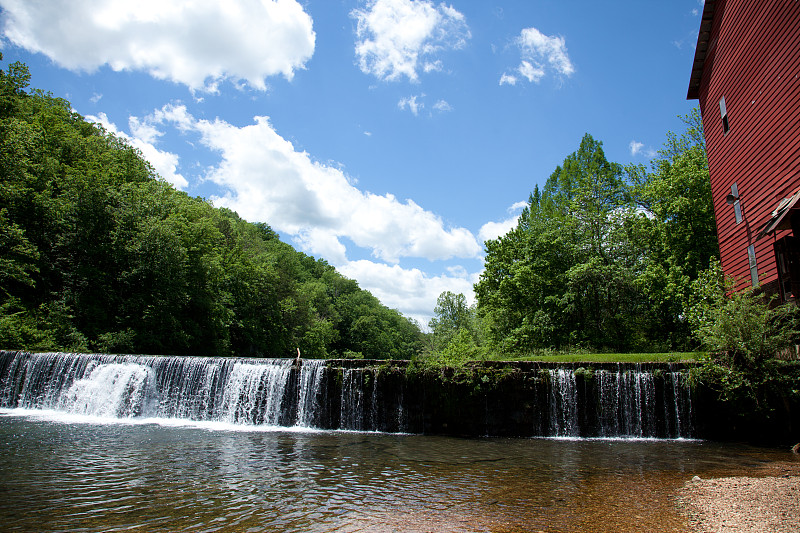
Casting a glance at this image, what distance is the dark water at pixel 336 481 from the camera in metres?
5.14

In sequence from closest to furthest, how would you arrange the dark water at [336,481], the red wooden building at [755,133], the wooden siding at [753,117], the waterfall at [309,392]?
the dark water at [336,481], the red wooden building at [755,133], the wooden siding at [753,117], the waterfall at [309,392]

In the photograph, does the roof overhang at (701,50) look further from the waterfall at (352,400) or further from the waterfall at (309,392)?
the waterfall at (309,392)

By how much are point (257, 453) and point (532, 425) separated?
8088 millimetres

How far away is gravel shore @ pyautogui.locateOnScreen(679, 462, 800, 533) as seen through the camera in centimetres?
483

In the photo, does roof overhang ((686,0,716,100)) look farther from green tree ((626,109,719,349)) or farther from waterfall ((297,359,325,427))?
waterfall ((297,359,325,427))

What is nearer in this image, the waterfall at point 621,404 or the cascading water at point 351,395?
the waterfall at point 621,404

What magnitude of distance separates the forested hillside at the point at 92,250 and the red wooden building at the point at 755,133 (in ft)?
89.2

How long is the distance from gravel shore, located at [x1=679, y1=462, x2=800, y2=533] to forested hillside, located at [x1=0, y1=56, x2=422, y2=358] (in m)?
24.9

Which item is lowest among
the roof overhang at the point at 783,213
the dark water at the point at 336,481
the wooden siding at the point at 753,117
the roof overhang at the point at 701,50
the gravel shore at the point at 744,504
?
the dark water at the point at 336,481

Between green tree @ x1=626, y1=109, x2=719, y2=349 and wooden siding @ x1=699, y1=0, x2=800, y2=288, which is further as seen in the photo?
green tree @ x1=626, y1=109, x2=719, y2=349

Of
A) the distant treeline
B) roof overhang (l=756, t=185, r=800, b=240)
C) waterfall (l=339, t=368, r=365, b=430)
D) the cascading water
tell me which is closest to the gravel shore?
the cascading water

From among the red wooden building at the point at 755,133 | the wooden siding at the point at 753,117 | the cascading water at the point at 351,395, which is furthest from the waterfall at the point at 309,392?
the wooden siding at the point at 753,117

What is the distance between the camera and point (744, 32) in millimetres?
15164

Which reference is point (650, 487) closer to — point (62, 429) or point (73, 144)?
point (62, 429)
